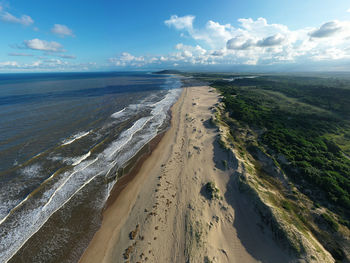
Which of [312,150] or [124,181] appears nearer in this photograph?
[124,181]

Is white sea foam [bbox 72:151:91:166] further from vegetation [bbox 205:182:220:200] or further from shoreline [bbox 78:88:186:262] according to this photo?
vegetation [bbox 205:182:220:200]

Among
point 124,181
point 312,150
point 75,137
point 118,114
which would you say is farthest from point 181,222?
point 118,114

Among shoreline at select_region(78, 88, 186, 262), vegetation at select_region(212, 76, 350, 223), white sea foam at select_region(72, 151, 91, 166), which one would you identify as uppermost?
vegetation at select_region(212, 76, 350, 223)

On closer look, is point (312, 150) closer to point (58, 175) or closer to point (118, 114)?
point (58, 175)

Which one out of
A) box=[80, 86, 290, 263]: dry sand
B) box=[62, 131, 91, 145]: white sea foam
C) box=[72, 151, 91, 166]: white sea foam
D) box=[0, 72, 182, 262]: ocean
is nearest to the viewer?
box=[80, 86, 290, 263]: dry sand

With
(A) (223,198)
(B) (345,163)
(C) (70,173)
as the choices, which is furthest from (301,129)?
(C) (70,173)

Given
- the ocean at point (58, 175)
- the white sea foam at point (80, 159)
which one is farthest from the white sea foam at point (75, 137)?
the white sea foam at point (80, 159)

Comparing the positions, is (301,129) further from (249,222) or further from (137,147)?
(137,147)

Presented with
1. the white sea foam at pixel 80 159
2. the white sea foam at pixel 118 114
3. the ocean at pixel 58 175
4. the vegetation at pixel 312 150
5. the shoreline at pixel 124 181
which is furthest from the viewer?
the white sea foam at pixel 118 114

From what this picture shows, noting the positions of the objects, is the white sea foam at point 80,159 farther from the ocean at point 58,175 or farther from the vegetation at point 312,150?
the vegetation at point 312,150

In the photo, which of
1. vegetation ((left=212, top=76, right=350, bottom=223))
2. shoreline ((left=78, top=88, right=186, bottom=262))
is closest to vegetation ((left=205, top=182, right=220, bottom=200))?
vegetation ((left=212, top=76, right=350, bottom=223))
